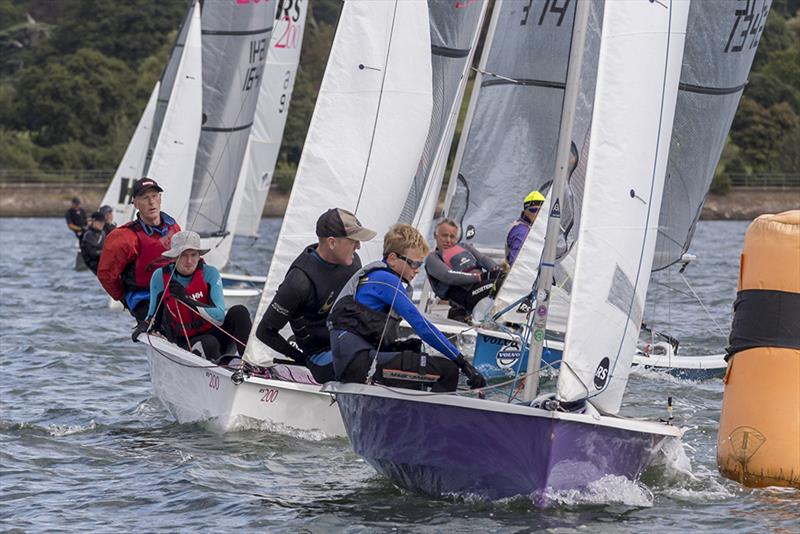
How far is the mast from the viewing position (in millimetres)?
6082

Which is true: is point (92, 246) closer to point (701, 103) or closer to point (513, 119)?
point (513, 119)

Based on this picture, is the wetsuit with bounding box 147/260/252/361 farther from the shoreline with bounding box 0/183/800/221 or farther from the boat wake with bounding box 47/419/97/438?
the shoreline with bounding box 0/183/800/221

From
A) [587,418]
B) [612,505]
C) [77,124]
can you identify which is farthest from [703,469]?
[77,124]

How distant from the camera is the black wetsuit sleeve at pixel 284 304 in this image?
7.30m

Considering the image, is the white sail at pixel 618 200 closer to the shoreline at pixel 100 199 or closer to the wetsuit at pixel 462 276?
the wetsuit at pixel 462 276

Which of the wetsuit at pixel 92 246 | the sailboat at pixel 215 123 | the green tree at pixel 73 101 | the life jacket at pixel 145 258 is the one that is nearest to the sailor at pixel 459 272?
the life jacket at pixel 145 258

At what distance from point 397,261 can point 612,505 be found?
4.66ft

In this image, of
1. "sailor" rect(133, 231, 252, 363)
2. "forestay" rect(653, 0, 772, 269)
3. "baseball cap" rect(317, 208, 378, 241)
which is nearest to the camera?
"baseball cap" rect(317, 208, 378, 241)

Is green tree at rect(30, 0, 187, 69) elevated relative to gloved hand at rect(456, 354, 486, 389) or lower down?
elevated

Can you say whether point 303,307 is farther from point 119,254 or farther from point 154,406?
point 154,406

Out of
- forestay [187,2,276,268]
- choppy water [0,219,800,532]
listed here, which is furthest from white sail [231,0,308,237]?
choppy water [0,219,800,532]

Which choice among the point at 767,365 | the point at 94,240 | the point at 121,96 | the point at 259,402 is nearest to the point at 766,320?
the point at 767,365

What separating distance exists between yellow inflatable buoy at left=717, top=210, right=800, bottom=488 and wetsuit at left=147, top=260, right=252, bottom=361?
305 cm

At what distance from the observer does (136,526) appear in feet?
20.5
